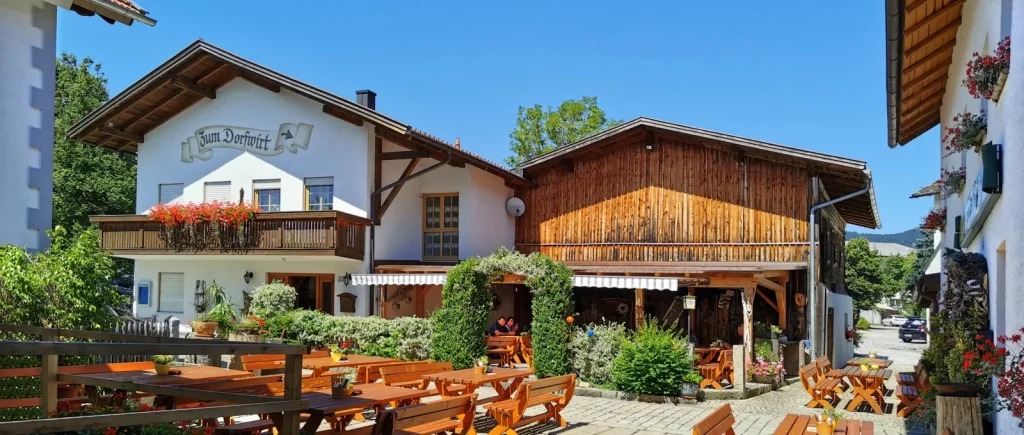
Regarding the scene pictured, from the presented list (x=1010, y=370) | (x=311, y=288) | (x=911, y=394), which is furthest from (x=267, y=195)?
(x=1010, y=370)

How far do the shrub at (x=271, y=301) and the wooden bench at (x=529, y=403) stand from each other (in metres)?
9.43

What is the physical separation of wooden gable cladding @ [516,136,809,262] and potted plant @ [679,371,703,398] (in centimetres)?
595

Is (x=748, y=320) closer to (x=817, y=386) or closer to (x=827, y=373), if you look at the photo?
(x=827, y=373)

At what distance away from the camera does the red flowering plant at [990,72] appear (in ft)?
22.3

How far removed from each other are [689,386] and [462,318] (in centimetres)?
455

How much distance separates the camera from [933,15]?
31.9ft

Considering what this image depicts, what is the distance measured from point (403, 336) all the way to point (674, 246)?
697 cm

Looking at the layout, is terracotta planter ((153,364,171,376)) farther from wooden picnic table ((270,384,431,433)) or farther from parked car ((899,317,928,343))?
parked car ((899,317,928,343))

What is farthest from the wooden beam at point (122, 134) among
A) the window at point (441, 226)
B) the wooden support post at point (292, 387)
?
the wooden support post at point (292, 387)

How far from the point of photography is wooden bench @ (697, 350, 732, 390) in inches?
586

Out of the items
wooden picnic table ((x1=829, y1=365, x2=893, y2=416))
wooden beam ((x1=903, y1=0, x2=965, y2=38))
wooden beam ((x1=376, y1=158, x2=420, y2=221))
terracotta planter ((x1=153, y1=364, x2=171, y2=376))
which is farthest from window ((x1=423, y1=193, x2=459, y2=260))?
wooden beam ((x1=903, y1=0, x2=965, y2=38))

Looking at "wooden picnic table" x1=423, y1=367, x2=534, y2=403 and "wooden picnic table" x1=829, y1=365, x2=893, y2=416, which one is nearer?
"wooden picnic table" x1=423, y1=367, x2=534, y2=403

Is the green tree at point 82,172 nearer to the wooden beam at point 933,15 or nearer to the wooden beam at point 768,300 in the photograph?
the wooden beam at point 768,300

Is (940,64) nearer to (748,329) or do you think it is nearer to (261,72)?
(748,329)
